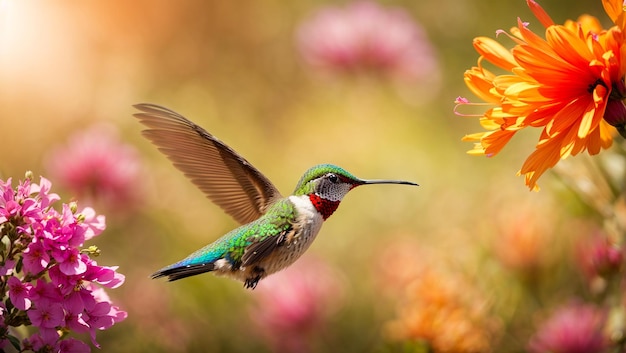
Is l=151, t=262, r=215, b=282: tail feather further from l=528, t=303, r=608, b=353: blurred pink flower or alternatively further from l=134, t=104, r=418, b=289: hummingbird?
l=528, t=303, r=608, b=353: blurred pink flower

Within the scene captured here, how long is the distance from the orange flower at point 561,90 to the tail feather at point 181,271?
386 mm

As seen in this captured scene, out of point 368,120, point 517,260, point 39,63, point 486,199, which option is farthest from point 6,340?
point 39,63

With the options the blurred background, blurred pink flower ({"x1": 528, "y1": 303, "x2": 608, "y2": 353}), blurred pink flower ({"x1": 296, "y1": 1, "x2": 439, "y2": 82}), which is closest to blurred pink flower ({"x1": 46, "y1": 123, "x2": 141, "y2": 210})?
the blurred background

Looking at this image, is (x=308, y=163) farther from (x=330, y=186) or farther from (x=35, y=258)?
(x=35, y=258)

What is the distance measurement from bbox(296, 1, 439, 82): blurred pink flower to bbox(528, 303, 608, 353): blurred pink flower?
4.22 feet

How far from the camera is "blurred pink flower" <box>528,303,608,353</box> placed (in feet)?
4.80

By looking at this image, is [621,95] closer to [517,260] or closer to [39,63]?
[517,260]

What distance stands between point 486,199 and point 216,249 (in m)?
1.35

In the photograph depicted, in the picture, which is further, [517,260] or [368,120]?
[368,120]

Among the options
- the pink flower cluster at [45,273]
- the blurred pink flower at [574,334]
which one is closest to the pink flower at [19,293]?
the pink flower cluster at [45,273]

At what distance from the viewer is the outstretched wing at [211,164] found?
1.11 m

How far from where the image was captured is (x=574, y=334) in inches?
58.4

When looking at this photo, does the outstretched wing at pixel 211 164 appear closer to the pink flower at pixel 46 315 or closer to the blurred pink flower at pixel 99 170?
the pink flower at pixel 46 315

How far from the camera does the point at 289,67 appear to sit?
3.57 m
